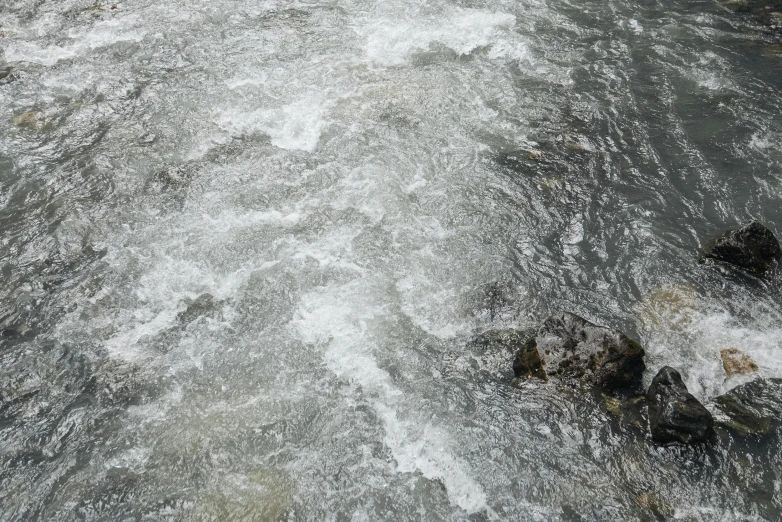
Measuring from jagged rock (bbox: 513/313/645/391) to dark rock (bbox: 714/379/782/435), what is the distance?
0.86 m

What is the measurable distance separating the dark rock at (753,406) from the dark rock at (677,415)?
388 millimetres

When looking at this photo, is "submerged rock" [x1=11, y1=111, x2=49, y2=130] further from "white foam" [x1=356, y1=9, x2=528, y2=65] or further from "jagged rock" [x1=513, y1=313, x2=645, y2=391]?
"jagged rock" [x1=513, y1=313, x2=645, y2=391]

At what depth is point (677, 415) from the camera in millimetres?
5363

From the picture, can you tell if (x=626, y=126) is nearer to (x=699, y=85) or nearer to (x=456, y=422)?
(x=699, y=85)

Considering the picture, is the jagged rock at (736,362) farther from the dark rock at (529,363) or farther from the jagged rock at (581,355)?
the dark rock at (529,363)

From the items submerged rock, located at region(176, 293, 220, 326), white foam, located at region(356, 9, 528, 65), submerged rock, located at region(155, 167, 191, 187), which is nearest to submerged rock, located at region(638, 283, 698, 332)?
submerged rock, located at region(176, 293, 220, 326)

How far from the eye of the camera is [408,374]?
622 cm

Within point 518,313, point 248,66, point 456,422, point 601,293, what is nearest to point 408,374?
point 456,422

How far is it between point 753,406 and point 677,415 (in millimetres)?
1018

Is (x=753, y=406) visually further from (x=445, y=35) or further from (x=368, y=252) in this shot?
(x=445, y=35)

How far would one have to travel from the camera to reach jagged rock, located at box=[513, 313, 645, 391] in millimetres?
5910

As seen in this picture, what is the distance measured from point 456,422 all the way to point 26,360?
185 inches

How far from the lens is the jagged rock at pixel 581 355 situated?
5.91m

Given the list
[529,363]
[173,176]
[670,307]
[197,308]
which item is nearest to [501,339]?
[529,363]
